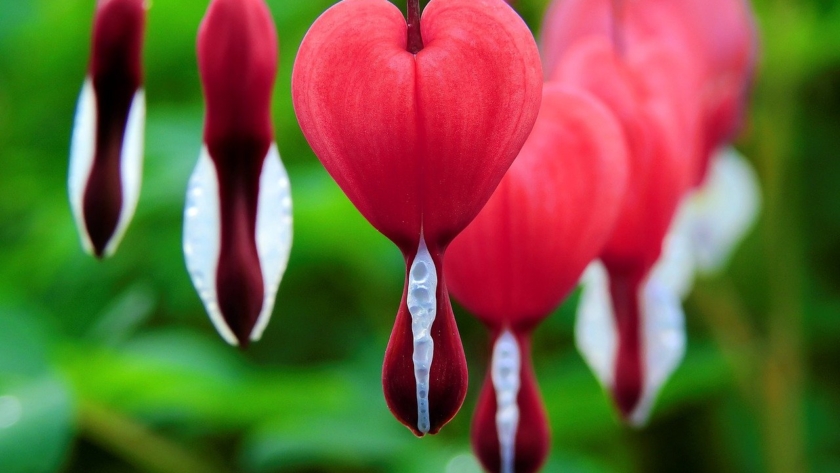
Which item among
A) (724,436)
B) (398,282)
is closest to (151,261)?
(398,282)

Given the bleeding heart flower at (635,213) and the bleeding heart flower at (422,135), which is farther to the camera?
the bleeding heart flower at (635,213)

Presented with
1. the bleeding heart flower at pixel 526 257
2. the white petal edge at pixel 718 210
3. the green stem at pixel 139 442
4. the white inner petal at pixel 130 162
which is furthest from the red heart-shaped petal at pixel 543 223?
the green stem at pixel 139 442

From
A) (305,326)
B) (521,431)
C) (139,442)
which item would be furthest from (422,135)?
(305,326)

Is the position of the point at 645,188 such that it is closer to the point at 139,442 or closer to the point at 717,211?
the point at 717,211

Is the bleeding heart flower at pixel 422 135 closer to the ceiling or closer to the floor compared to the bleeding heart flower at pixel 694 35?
closer to the ceiling

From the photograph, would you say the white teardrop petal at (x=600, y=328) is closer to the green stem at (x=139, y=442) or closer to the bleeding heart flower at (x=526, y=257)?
the bleeding heart flower at (x=526, y=257)

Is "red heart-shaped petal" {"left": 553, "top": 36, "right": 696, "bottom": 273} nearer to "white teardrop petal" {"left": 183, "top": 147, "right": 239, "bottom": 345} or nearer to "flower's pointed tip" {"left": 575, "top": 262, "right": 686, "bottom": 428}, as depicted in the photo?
"flower's pointed tip" {"left": 575, "top": 262, "right": 686, "bottom": 428}

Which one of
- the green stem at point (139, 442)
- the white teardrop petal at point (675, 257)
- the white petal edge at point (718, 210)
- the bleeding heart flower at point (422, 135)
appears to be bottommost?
the green stem at point (139, 442)
